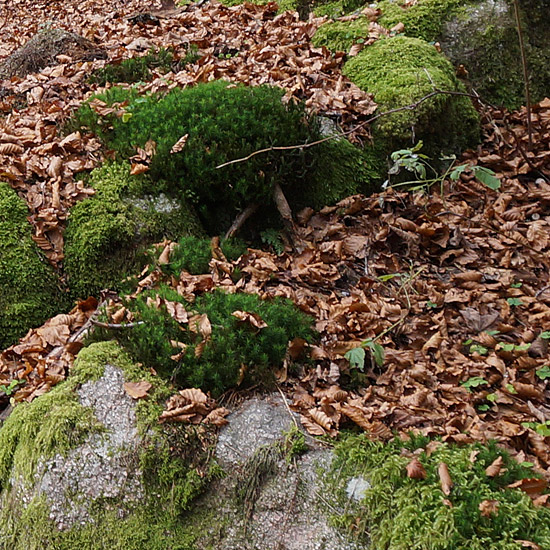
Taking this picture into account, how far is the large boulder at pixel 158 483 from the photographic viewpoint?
2799mm

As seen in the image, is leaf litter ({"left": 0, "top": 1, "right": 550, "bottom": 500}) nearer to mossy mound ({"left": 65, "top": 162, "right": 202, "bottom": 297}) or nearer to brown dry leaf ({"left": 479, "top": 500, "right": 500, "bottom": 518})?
brown dry leaf ({"left": 479, "top": 500, "right": 500, "bottom": 518})

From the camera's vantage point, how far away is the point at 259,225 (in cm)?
482

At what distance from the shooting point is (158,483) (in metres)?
2.92

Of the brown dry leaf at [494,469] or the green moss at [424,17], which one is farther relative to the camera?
the green moss at [424,17]

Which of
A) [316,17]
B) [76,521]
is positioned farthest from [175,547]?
[316,17]

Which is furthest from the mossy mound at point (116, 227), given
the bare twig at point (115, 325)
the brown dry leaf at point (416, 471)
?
the brown dry leaf at point (416, 471)

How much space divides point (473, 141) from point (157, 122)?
3248 millimetres

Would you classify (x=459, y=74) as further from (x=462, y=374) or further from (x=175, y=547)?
(x=175, y=547)

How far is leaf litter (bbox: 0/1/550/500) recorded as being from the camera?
3146 millimetres

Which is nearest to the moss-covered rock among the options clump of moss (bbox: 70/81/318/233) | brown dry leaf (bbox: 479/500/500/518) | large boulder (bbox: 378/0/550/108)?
large boulder (bbox: 378/0/550/108)

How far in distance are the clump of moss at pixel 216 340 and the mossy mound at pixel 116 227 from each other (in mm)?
862

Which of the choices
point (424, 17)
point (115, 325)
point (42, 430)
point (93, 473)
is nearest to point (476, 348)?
point (115, 325)

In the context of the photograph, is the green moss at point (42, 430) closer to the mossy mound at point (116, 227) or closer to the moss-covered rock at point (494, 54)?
the mossy mound at point (116, 227)

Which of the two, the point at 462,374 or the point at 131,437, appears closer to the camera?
the point at 131,437
